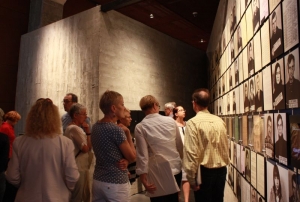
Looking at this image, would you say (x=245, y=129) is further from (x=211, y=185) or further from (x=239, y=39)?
(x=239, y=39)

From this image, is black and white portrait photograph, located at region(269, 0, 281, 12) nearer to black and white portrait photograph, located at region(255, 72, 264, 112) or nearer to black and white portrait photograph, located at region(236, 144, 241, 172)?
black and white portrait photograph, located at region(255, 72, 264, 112)

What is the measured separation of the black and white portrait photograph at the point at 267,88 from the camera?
198 cm

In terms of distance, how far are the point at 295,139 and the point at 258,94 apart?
2.82 ft

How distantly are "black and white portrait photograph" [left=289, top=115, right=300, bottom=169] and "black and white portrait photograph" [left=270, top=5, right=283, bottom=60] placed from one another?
50 centimetres

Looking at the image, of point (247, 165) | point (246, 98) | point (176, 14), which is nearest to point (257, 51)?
point (246, 98)

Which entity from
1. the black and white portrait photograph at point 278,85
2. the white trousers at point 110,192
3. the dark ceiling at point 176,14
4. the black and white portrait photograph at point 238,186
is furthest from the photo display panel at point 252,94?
the dark ceiling at point 176,14

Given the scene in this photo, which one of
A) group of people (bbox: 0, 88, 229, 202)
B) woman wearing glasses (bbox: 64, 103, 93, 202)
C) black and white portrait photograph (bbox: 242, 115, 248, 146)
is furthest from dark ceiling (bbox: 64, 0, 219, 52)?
group of people (bbox: 0, 88, 229, 202)

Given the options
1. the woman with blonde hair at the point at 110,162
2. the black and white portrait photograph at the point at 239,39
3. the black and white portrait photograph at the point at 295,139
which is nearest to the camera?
the black and white portrait photograph at the point at 295,139

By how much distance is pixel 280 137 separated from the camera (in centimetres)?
175

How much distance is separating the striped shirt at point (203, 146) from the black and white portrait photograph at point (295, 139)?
0.93 metres

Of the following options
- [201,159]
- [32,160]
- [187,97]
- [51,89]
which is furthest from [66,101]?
[187,97]

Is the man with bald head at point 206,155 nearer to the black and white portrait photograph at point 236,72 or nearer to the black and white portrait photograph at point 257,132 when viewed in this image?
the black and white portrait photograph at point 257,132

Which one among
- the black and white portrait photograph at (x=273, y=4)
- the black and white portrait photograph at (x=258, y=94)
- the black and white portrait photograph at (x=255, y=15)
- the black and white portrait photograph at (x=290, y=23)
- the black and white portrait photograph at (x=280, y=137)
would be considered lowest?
the black and white portrait photograph at (x=280, y=137)

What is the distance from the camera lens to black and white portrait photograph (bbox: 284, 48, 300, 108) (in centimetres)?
149
